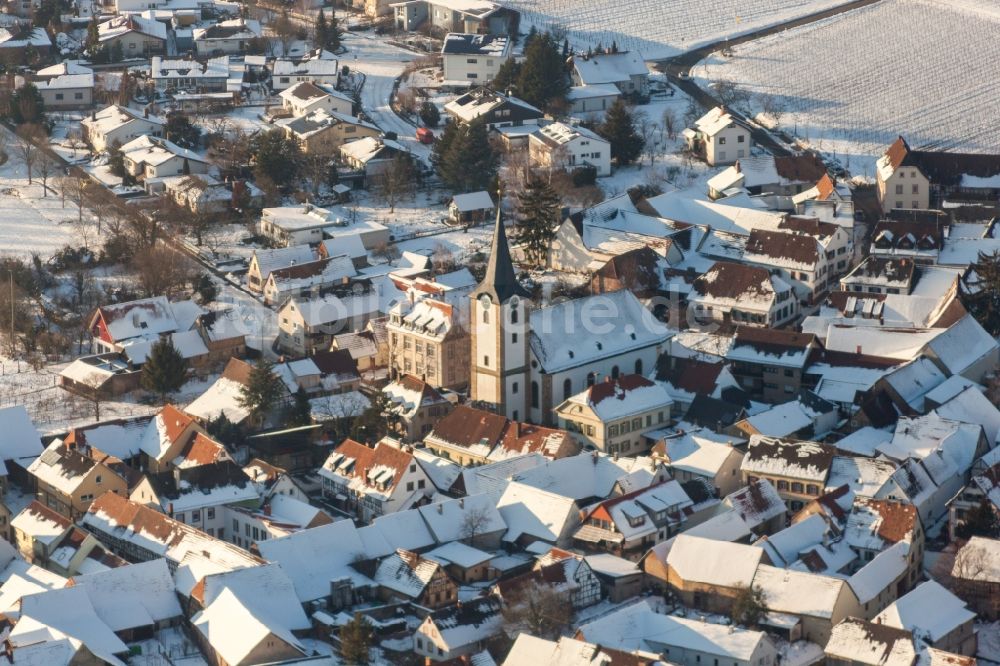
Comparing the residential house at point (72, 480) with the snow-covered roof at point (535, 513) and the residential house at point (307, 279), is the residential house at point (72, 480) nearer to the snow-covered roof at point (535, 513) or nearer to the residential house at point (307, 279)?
the snow-covered roof at point (535, 513)

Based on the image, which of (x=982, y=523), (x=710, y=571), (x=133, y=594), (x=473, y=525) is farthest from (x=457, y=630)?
(x=982, y=523)

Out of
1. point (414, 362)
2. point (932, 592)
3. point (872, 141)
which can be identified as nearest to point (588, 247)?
point (414, 362)

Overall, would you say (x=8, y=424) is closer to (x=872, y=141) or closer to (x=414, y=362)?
(x=414, y=362)

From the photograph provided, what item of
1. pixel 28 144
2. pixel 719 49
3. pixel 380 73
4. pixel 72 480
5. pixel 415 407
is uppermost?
pixel 415 407

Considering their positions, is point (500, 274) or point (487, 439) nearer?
point (487, 439)

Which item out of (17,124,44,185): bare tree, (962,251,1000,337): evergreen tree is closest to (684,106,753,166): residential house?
(962,251,1000,337): evergreen tree

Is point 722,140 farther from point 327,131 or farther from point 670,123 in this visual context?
point 327,131
